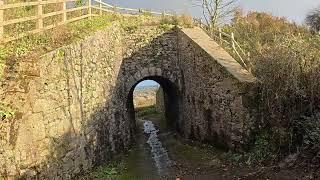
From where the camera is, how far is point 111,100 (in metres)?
17.2

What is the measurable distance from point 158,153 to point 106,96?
3.79m

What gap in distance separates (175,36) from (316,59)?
836 centimetres

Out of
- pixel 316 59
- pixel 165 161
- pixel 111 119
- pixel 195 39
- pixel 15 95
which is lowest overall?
pixel 165 161

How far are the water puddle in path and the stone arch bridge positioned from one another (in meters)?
1.28

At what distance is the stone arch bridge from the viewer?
1059 cm

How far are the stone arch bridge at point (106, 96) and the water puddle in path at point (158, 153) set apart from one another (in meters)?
1.28

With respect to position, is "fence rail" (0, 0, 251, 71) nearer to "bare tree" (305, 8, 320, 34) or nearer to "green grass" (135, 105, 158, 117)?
"bare tree" (305, 8, 320, 34)

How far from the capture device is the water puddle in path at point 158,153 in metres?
15.6

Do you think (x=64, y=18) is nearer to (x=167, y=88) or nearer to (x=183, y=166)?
(x=183, y=166)

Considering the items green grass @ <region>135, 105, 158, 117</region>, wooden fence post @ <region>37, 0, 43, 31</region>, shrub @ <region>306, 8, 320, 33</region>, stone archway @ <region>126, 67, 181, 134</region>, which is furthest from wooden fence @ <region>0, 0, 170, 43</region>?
green grass @ <region>135, 105, 158, 117</region>

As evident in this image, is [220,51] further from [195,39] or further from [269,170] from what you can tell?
[269,170]

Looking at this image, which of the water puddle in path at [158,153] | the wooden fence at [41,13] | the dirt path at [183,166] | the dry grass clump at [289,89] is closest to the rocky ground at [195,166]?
the dirt path at [183,166]

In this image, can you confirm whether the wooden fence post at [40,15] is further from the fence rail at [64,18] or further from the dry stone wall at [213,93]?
the dry stone wall at [213,93]

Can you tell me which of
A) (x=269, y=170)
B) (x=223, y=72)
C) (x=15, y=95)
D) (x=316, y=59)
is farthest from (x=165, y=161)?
(x=15, y=95)
